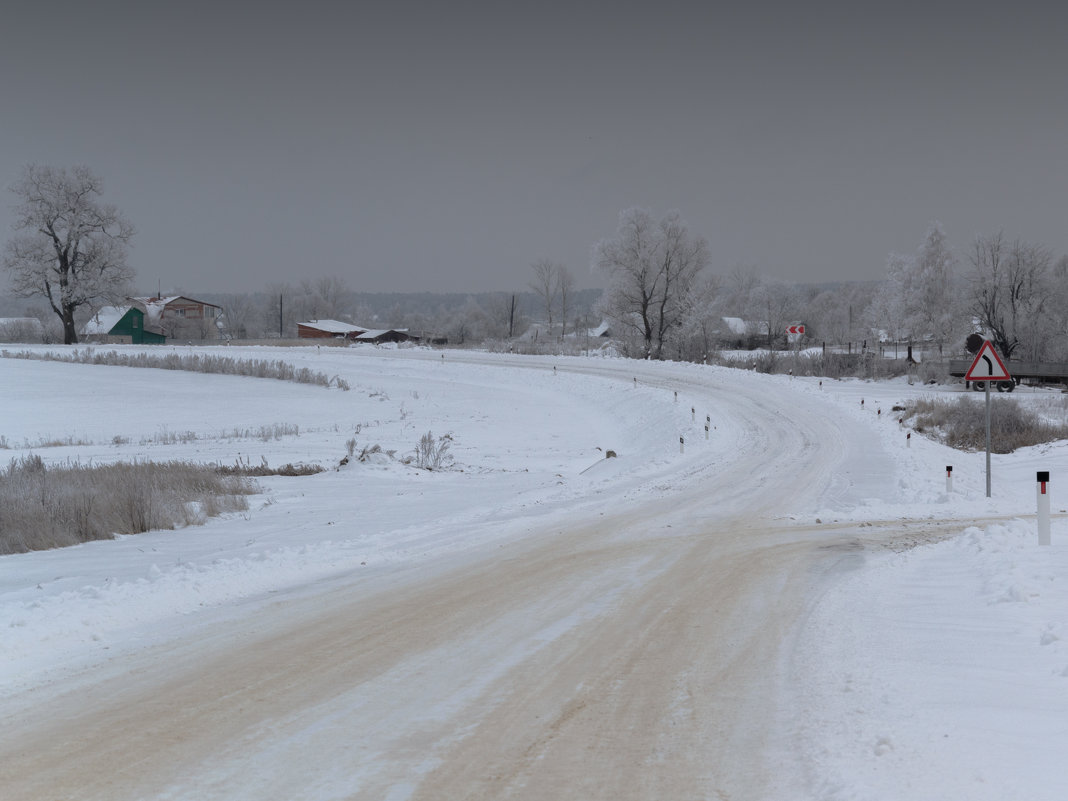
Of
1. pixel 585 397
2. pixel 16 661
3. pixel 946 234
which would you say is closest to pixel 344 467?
pixel 16 661

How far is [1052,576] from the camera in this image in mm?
8688

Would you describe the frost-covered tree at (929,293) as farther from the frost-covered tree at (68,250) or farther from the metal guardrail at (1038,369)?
the frost-covered tree at (68,250)

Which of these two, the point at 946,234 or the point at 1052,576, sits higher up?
the point at 946,234

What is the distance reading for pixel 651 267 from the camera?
70.9 meters

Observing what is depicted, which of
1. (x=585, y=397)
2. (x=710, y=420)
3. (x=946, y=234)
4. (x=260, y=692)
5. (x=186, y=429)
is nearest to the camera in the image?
(x=260, y=692)

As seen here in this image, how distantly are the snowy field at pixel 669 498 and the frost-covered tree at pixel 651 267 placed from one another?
1385 inches

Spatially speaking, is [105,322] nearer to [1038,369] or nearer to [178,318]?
[178,318]

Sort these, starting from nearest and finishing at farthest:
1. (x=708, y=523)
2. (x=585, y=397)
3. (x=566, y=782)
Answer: (x=566, y=782) < (x=708, y=523) < (x=585, y=397)

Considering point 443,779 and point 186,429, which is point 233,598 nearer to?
point 443,779

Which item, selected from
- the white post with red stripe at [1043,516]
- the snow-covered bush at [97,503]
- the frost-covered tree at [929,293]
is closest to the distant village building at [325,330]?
the frost-covered tree at [929,293]

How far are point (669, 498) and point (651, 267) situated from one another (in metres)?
56.8

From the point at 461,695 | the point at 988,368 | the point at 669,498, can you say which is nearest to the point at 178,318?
the point at 669,498

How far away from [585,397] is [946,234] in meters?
49.8

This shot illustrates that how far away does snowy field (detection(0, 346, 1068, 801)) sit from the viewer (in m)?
5.27
